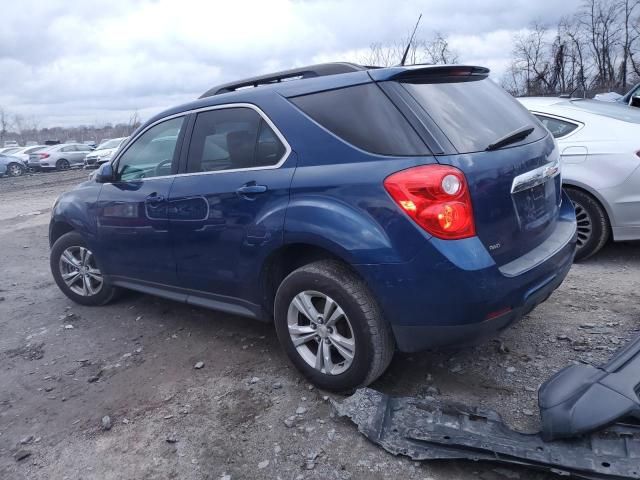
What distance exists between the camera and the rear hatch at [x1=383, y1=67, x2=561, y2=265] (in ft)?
8.94

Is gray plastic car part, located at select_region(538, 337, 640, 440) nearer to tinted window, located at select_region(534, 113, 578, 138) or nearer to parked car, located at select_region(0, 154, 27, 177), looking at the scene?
tinted window, located at select_region(534, 113, 578, 138)

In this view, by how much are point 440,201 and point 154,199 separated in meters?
2.23

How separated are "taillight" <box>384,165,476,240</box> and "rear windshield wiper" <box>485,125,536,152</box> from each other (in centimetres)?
36

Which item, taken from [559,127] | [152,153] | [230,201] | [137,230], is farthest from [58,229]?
[559,127]

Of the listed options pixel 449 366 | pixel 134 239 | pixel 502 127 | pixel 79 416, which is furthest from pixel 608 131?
pixel 79 416

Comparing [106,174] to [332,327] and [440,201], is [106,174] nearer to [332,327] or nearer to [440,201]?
[332,327]

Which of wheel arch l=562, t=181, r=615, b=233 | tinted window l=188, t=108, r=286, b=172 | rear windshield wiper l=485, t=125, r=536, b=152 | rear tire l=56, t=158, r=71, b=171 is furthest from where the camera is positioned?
rear tire l=56, t=158, r=71, b=171

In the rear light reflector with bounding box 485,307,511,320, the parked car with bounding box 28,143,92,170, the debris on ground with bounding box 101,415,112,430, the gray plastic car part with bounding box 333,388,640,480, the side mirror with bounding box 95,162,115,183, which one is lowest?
the parked car with bounding box 28,143,92,170

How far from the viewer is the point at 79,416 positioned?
3279 millimetres

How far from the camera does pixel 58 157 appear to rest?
93.1 feet

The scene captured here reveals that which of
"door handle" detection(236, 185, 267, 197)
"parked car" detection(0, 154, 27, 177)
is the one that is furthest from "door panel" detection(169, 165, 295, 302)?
"parked car" detection(0, 154, 27, 177)

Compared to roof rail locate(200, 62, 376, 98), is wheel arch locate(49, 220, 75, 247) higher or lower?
lower

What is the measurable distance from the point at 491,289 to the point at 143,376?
7.81 feet

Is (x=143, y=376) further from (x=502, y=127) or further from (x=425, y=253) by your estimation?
(x=502, y=127)
